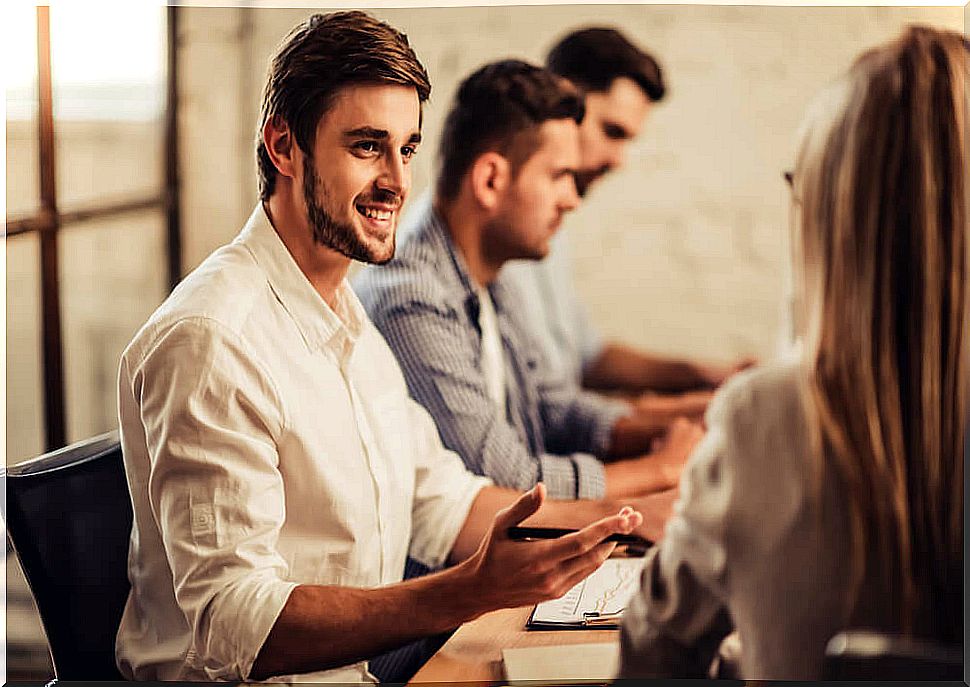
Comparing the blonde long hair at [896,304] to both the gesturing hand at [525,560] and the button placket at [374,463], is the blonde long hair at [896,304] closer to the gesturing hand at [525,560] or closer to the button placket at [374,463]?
the gesturing hand at [525,560]

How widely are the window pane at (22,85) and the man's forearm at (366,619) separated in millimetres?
982

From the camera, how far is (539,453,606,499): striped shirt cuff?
2076 millimetres

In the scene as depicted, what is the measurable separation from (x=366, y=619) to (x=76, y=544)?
20.4 inches

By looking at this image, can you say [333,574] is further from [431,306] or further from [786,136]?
[786,136]

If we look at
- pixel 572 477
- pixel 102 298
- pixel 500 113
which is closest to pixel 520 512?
pixel 572 477

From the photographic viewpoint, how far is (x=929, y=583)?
1.63 metres

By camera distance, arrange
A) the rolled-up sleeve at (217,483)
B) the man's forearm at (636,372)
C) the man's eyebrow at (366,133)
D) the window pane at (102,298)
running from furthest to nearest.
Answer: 1. the man's forearm at (636,372)
2. the window pane at (102,298)
3. the man's eyebrow at (366,133)
4. the rolled-up sleeve at (217,483)

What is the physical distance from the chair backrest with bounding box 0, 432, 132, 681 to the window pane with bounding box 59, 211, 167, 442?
0.13 meters

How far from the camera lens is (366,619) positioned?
179 centimetres

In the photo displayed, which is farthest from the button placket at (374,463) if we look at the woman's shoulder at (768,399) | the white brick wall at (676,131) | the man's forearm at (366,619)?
the woman's shoulder at (768,399)

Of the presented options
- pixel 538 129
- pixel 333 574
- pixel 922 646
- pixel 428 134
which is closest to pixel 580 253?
pixel 538 129

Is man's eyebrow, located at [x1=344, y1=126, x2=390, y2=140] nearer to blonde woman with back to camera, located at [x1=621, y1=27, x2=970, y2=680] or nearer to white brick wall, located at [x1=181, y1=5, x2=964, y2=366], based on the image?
white brick wall, located at [x1=181, y1=5, x2=964, y2=366]

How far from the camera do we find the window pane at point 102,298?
6.55ft

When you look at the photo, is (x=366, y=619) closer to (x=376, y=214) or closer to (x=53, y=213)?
(x=376, y=214)
